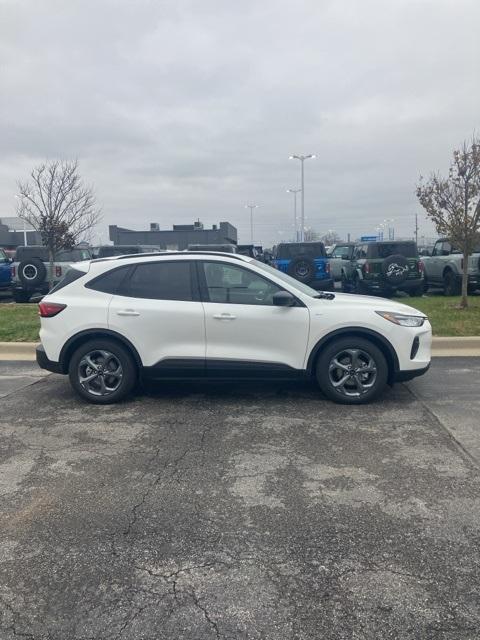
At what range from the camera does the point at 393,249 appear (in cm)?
1603

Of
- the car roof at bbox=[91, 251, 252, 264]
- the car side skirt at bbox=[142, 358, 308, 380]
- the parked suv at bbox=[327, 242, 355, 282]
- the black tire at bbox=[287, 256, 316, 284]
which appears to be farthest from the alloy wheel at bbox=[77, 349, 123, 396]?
the parked suv at bbox=[327, 242, 355, 282]

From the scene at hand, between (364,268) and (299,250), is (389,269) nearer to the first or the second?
(364,268)

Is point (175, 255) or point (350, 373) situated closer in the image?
point (350, 373)

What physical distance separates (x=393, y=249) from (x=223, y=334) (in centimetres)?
1118

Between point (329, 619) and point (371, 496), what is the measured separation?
4.40 ft

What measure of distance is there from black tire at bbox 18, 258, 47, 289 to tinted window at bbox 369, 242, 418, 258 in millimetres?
8968

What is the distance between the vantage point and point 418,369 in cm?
605

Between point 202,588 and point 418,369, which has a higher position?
point 418,369

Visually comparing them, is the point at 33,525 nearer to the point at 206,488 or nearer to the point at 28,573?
the point at 28,573

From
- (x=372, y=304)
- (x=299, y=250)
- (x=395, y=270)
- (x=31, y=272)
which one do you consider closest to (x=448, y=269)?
(x=395, y=270)

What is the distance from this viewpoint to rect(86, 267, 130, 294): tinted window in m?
6.28

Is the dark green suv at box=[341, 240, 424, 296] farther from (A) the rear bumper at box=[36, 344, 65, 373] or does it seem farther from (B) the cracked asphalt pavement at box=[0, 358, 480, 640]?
(A) the rear bumper at box=[36, 344, 65, 373]

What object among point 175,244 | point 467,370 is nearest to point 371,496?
point 467,370

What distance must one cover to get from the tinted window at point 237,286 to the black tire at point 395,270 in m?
9.57
